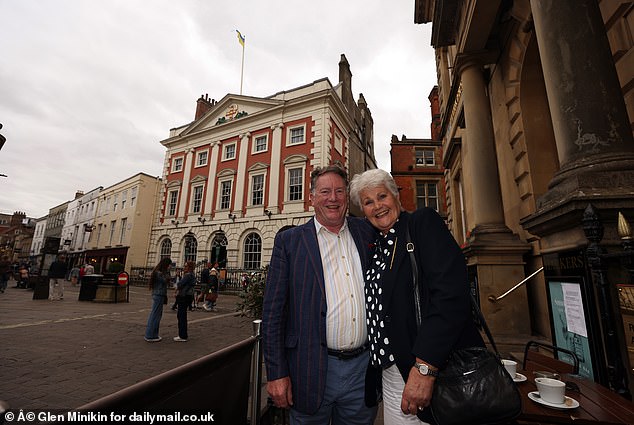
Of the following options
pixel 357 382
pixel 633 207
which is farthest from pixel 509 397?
pixel 633 207

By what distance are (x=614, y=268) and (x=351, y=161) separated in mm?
21445

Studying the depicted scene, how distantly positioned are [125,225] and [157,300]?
2750cm

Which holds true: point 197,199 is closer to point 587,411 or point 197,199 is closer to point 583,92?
point 583,92

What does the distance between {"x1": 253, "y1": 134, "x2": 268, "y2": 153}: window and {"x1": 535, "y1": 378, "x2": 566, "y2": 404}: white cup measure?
20431 mm

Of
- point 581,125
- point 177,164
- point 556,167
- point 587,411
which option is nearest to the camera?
point 587,411

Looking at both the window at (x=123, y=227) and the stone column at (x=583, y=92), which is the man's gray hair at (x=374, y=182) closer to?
the stone column at (x=583, y=92)

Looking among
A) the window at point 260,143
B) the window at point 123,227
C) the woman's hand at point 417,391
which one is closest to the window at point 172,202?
the window at point 123,227

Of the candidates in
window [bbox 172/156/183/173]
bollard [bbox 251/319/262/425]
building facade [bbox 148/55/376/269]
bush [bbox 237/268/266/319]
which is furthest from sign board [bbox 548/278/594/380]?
window [bbox 172/156/183/173]

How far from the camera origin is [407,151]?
22.9m

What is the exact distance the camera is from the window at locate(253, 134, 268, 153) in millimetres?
20839

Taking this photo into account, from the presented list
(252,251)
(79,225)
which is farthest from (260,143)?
(79,225)

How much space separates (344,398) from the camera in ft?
6.15

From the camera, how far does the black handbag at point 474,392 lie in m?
1.25

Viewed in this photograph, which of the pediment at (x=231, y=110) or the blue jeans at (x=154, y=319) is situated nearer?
the blue jeans at (x=154, y=319)
